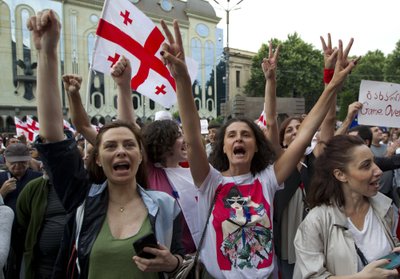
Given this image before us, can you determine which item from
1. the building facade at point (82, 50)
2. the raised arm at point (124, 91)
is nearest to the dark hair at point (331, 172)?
the raised arm at point (124, 91)

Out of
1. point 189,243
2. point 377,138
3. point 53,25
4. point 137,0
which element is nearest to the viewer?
point 53,25

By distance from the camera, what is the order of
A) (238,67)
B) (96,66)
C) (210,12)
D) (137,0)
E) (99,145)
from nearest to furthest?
(99,145) → (96,66) → (137,0) → (210,12) → (238,67)

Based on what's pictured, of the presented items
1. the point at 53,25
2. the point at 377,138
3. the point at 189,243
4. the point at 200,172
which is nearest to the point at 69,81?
the point at 53,25

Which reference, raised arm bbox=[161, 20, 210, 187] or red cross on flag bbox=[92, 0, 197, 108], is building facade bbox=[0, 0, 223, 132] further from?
raised arm bbox=[161, 20, 210, 187]

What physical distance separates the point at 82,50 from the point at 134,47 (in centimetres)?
3210

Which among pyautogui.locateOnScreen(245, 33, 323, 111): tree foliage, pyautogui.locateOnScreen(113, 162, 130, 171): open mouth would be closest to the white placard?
pyautogui.locateOnScreen(113, 162, 130, 171): open mouth

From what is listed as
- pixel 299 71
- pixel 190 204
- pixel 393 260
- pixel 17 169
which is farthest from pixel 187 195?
pixel 299 71

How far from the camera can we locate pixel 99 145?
6.79ft

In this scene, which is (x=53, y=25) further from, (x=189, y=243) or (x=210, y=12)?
(x=210, y=12)

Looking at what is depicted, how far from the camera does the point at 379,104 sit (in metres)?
4.04

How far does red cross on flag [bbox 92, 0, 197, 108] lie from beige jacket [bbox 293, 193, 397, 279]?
2.24 meters

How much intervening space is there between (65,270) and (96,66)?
2.30 m

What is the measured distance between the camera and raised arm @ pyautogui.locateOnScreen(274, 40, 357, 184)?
92.2 inches

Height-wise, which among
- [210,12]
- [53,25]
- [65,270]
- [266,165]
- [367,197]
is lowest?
[65,270]
